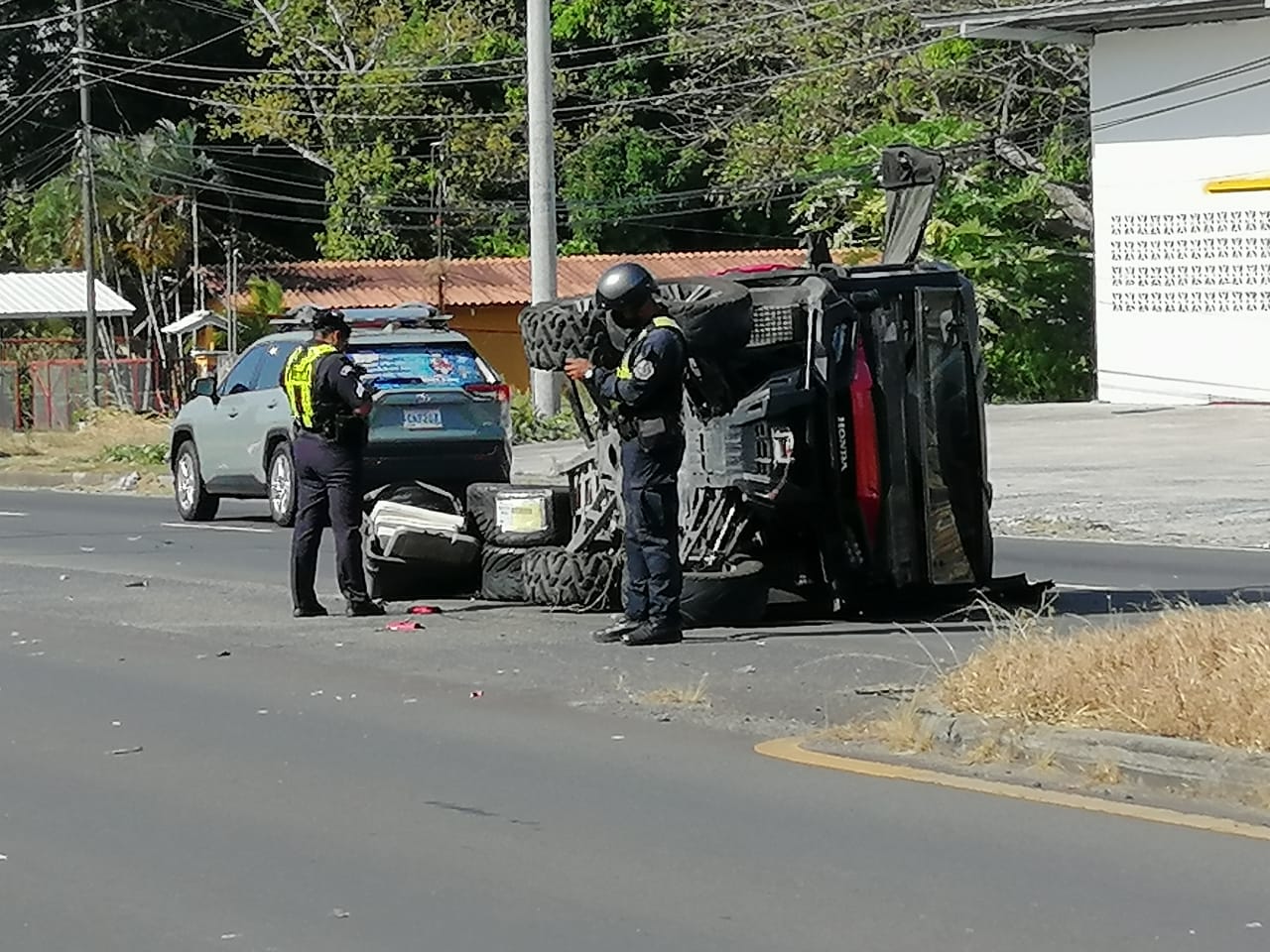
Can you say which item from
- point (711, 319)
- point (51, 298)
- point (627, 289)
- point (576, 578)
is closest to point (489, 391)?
point (576, 578)

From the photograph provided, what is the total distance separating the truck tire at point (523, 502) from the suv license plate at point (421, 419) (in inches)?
245

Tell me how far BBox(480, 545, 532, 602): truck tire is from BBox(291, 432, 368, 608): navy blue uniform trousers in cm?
79

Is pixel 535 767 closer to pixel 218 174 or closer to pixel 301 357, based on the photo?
pixel 301 357

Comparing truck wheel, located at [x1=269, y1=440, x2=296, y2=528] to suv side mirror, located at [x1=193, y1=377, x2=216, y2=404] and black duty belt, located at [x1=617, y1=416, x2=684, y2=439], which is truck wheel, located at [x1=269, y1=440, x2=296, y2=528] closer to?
suv side mirror, located at [x1=193, y1=377, x2=216, y2=404]

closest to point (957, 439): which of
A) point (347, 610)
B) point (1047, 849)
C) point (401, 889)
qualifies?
point (347, 610)

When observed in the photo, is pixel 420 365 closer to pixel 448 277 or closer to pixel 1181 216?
pixel 1181 216

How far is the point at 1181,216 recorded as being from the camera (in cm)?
3581

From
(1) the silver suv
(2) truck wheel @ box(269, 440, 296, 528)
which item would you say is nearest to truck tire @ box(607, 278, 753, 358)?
(1) the silver suv

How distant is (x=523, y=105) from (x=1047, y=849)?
44555 mm

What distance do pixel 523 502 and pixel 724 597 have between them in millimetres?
1566

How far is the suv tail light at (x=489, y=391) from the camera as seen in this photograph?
1992 centimetres

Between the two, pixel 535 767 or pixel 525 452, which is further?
pixel 525 452

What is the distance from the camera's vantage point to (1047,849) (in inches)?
280

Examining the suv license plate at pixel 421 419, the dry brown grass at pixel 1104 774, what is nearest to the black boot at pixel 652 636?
the dry brown grass at pixel 1104 774
